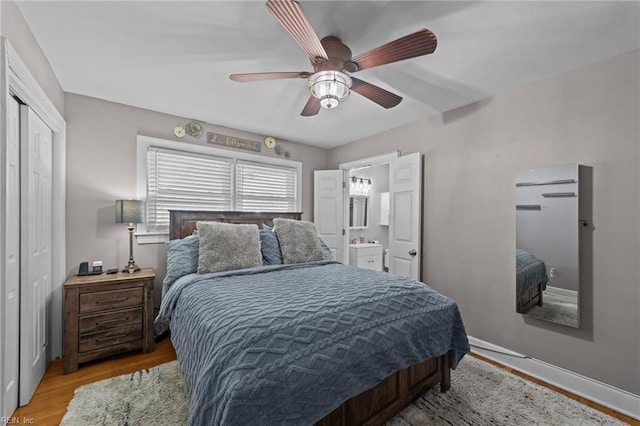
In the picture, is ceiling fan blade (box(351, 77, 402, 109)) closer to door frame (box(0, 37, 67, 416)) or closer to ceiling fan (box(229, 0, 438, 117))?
ceiling fan (box(229, 0, 438, 117))

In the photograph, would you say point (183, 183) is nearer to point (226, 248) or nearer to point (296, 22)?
point (226, 248)

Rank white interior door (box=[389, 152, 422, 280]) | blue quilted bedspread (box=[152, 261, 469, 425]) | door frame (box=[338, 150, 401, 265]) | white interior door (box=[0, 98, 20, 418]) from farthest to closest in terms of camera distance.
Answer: door frame (box=[338, 150, 401, 265]) < white interior door (box=[389, 152, 422, 280]) < white interior door (box=[0, 98, 20, 418]) < blue quilted bedspread (box=[152, 261, 469, 425])

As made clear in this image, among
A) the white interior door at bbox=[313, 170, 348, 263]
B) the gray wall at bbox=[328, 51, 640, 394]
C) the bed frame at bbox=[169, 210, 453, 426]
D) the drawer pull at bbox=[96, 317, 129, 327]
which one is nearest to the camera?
the bed frame at bbox=[169, 210, 453, 426]

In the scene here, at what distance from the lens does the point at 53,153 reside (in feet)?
8.16

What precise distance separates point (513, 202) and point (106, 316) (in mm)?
3877

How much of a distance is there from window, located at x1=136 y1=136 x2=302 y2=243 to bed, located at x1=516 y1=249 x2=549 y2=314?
116 inches

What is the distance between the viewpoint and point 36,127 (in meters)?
2.08

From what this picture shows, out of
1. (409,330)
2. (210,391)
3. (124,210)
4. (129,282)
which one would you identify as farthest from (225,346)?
(124,210)

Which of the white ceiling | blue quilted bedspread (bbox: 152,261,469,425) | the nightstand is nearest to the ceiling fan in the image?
the white ceiling

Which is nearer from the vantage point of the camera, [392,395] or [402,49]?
[402,49]

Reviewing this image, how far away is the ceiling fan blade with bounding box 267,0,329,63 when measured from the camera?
121cm

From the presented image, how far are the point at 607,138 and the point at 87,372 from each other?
179 inches

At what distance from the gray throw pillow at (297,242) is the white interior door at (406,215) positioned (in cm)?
114

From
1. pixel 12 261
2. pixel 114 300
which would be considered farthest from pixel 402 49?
pixel 114 300
